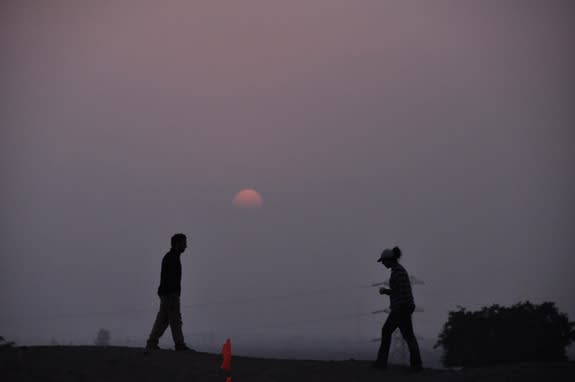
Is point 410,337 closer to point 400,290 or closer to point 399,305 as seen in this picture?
point 399,305

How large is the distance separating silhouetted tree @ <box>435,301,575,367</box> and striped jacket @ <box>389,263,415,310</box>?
154 feet

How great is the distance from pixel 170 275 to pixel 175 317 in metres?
1.04

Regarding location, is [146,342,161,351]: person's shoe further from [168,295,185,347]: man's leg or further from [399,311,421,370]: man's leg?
[399,311,421,370]: man's leg

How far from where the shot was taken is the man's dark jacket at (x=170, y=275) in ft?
53.2

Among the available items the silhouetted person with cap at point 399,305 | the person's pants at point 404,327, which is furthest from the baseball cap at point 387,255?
the person's pants at point 404,327

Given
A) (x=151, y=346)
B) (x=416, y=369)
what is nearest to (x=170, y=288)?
(x=151, y=346)

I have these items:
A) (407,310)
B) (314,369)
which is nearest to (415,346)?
(407,310)

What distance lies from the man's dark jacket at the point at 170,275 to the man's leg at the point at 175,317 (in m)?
0.19

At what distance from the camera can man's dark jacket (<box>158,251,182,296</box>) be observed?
1622 cm

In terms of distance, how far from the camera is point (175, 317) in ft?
53.5

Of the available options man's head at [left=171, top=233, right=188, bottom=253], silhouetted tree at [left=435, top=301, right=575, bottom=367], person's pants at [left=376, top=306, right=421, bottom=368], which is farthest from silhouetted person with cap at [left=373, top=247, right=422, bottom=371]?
silhouetted tree at [left=435, top=301, right=575, bottom=367]

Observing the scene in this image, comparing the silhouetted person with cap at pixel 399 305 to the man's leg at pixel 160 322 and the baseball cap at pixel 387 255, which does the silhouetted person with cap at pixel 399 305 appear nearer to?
the baseball cap at pixel 387 255

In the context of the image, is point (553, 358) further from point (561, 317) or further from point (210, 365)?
point (210, 365)

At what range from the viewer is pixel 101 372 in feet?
45.6
